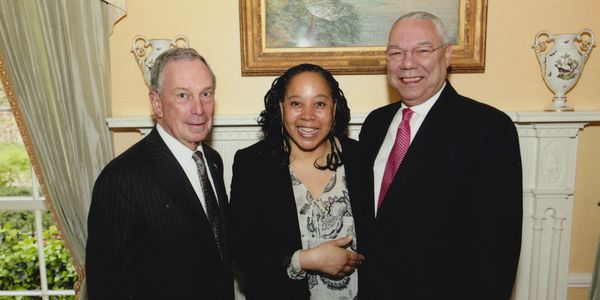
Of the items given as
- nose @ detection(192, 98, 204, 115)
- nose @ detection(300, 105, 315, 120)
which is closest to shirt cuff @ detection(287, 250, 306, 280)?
nose @ detection(300, 105, 315, 120)

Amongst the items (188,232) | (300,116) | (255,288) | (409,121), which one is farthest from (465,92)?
(188,232)

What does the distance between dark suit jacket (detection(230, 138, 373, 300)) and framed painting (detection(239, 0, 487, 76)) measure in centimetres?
95

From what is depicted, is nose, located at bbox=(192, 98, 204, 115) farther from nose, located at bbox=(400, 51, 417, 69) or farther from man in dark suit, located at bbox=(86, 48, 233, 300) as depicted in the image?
nose, located at bbox=(400, 51, 417, 69)

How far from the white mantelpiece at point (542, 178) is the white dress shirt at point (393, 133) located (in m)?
0.58

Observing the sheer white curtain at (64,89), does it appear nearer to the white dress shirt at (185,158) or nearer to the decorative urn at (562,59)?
the white dress shirt at (185,158)

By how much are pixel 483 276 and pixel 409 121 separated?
2.23ft

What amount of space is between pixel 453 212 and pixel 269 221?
0.73 meters

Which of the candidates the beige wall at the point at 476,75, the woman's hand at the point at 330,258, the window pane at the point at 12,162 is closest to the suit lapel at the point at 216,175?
the woman's hand at the point at 330,258

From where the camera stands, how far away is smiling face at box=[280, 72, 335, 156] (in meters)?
1.73

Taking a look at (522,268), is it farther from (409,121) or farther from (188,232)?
(188,232)

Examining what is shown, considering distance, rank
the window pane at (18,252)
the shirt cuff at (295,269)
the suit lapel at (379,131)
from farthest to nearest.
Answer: the window pane at (18,252), the suit lapel at (379,131), the shirt cuff at (295,269)

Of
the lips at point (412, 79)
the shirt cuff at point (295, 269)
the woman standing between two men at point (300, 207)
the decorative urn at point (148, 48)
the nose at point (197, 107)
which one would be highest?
the decorative urn at point (148, 48)

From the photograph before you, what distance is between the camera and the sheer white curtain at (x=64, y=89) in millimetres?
2424

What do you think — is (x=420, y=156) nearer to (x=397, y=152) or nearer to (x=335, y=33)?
(x=397, y=152)
